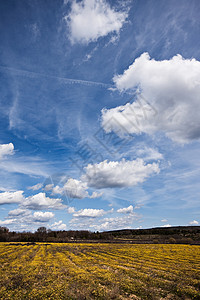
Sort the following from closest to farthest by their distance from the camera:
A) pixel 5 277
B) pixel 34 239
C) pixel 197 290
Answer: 1. pixel 197 290
2. pixel 5 277
3. pixel 34 239

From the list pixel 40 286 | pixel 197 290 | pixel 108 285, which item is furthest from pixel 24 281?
pixel 197 290

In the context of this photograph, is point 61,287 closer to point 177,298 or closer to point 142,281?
point 142,281

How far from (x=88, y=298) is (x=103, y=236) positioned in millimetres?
146108

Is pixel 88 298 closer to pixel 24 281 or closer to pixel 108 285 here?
pixel 108 285

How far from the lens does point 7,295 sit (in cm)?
1524

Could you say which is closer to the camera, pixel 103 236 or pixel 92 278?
pixel 92 278

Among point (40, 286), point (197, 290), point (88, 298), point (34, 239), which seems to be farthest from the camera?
point (34, 239)

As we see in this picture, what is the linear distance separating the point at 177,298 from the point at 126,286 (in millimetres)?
4495

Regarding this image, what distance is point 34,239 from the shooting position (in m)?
122

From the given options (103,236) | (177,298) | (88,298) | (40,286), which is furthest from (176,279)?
(103,236)

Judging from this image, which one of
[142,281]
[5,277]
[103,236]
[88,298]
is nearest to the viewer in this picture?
[88,298]

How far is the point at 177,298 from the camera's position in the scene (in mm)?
14578

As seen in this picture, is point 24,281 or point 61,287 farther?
point 24,281

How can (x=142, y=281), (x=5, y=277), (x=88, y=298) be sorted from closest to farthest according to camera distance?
(x=88, y=298) → (x=142, y=281) → (x=5, y=277)
